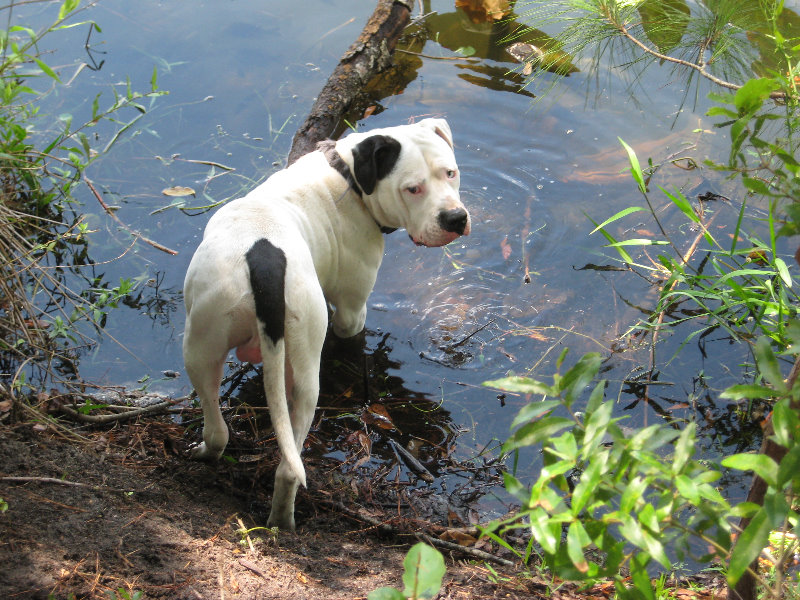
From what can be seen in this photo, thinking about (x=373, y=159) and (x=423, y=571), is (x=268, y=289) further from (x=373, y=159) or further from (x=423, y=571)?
(x=423, y=571)

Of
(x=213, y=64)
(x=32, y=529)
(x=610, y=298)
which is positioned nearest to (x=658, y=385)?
(x=610, y=298)

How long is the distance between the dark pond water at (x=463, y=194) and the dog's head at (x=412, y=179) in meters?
1.00

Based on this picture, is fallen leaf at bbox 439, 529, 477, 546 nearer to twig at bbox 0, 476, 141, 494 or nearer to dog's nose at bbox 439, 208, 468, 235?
twig at bbox 0, 476, 141, 494

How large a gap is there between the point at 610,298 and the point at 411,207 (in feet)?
5.62

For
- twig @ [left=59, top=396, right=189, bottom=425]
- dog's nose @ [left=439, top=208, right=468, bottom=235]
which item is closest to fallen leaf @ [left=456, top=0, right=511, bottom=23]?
dog's nose @ [left=439, top=208, right=468, bottom=235]

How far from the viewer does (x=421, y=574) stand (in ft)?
4.98

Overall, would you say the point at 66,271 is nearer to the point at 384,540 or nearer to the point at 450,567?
the point at 384,540

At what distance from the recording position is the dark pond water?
435 cm

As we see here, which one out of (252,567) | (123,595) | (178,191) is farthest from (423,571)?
(178,191)

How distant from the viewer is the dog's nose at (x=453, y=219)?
150 inches

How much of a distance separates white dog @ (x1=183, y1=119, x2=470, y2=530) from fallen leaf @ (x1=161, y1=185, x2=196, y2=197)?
1.89m

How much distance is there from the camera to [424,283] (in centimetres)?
509

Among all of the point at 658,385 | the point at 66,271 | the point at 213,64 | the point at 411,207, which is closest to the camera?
the point at 411,207

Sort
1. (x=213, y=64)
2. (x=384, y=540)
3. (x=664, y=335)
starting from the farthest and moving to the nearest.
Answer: (x=213, y=64) → (x=664, y=335) → (x=384, y=540)
